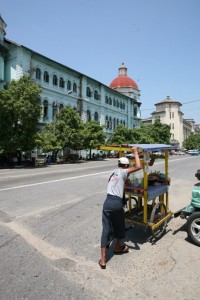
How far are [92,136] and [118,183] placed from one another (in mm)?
35646

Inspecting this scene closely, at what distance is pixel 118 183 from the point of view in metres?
5.00

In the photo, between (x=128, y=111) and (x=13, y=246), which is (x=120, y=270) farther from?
(x=128, y=111)

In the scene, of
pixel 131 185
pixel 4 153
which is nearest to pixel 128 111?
pixel 4 153

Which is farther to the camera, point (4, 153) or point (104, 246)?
point (4, 153)

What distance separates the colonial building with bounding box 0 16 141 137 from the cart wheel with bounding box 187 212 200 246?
79.7 ft

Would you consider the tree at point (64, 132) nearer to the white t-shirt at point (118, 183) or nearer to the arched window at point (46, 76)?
the arched window at point (46, 76)

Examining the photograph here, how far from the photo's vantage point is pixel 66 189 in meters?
12.5

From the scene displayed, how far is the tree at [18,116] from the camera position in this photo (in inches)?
1040

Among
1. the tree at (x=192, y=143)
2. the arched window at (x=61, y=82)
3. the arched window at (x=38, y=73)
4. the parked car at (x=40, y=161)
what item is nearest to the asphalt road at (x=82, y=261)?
the parked car at (x=40, y=161)

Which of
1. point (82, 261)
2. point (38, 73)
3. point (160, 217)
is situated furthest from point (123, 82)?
point (82, 261)

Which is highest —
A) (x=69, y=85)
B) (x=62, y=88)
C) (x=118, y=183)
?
(x=69, y=85)

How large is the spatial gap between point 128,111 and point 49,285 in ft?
200

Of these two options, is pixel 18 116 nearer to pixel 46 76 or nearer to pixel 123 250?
pixel 46 76

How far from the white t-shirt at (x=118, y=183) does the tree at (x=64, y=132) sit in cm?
2825
